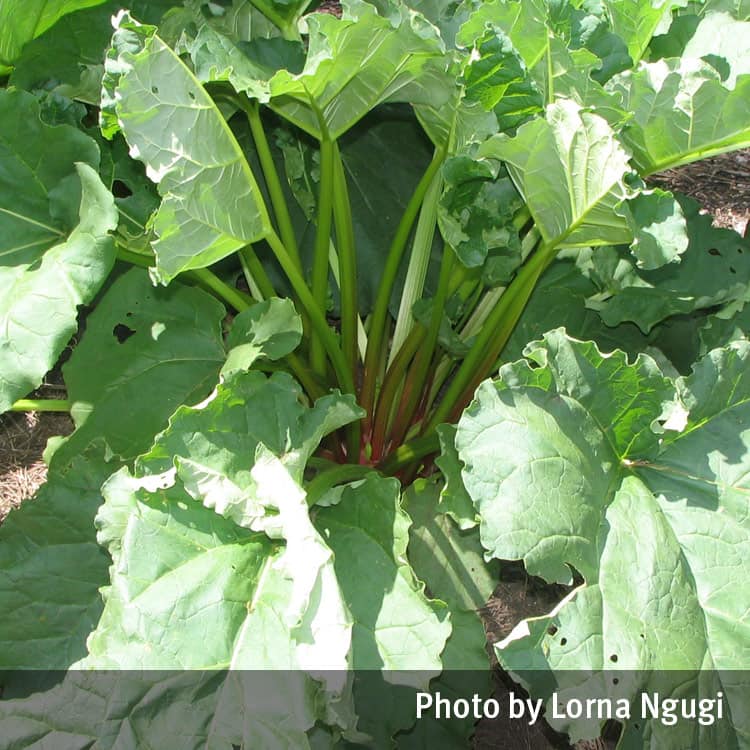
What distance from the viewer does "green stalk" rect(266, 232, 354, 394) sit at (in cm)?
178

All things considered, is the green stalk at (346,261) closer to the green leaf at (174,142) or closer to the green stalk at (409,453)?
the green stalk at (409,453)

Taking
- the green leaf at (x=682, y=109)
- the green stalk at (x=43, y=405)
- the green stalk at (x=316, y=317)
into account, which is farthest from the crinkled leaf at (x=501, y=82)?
the green stalk at (x=43, y=405)

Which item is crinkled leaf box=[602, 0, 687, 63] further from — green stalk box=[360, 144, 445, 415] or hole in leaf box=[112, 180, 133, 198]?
hole in leaf box=[112, 180, 133, 198]

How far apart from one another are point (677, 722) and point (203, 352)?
1187 mm

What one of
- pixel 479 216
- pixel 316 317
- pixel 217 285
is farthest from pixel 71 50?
pixel 479 216

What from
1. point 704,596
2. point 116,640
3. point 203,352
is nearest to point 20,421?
point 203,352

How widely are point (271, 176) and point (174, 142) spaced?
0.50 m

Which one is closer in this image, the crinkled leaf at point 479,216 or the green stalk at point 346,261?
the crinkled leaf at point 479,216

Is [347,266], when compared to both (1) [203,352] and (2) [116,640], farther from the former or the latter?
(2) [116,640]

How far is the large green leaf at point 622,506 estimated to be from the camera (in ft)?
4.35

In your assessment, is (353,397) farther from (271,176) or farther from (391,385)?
(271,176)

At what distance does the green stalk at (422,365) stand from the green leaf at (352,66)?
14.2 inches

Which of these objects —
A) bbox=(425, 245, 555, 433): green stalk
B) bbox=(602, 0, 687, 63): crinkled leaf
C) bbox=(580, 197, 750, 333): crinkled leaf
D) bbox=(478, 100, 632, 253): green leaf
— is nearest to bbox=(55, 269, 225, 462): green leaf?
bbox=(425, 245, 555, 433): green stalk

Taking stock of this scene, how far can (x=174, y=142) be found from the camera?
1424 mm
